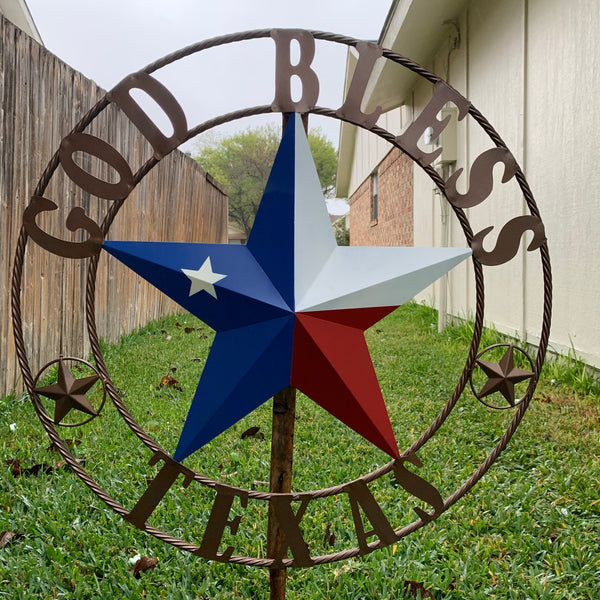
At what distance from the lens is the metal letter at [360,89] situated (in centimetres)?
127

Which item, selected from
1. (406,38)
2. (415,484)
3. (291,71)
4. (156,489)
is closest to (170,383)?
(156,489)

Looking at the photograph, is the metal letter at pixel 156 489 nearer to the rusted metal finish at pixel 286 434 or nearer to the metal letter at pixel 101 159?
the rusted metal finish at pixel 286 434

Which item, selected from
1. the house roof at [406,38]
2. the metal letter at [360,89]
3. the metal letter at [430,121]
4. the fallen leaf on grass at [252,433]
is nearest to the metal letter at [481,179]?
the metal letter at [430,121]

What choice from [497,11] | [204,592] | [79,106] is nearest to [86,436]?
[204,592]

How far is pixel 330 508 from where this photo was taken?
75.8 inches

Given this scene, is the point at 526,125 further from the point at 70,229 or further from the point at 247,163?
the point at 247,163

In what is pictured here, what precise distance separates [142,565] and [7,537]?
0.50 meters

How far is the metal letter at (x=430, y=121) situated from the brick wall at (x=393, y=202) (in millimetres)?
6732

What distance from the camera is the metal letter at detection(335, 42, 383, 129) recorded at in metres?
1.27

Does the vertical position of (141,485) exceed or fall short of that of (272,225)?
it falls short

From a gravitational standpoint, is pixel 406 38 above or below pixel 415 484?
above

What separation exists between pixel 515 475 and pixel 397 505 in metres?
0.64

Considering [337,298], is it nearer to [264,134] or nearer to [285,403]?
[285,403]

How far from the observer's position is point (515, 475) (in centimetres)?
217
